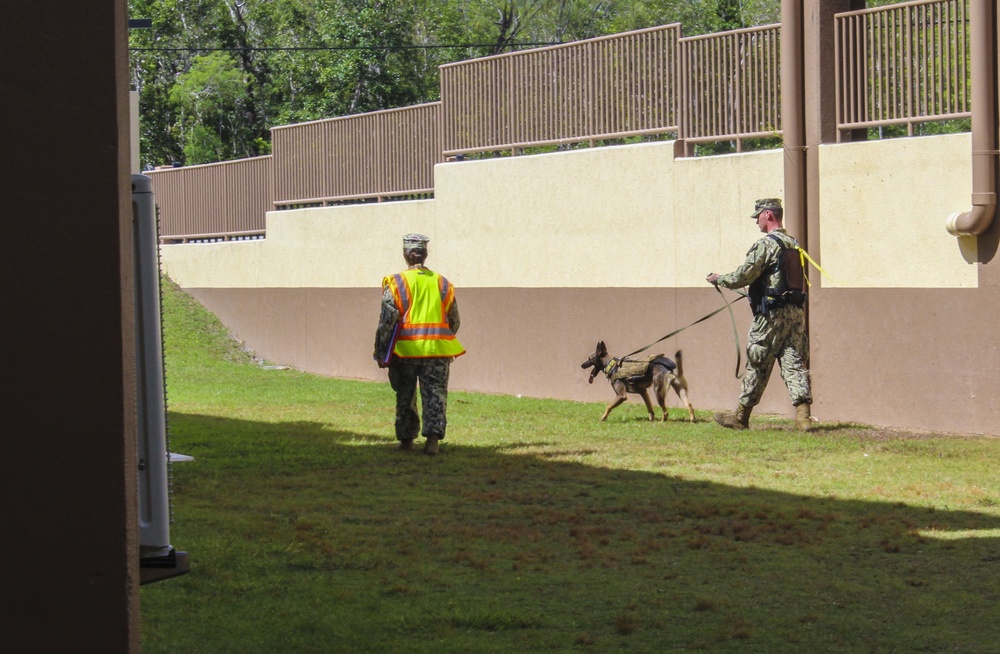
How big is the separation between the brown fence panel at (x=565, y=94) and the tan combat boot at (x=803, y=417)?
4311 millimetres

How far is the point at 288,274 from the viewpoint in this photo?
76.2 ft

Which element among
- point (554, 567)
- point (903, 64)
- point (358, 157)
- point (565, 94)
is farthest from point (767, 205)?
point (358, 157)

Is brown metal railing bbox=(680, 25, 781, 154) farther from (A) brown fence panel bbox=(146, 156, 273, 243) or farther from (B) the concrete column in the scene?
(B) the concrete column

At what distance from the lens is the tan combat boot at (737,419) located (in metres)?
13.4

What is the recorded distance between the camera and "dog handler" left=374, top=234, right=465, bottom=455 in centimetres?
1178

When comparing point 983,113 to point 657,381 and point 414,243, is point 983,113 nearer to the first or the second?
point 657,381

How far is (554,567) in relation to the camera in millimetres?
7203

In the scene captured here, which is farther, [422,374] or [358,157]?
[358,157]

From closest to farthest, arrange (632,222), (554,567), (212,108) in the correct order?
(554,567)
(632,222)
(212,108)

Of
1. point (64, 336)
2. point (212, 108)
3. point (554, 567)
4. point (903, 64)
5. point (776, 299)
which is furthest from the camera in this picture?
point (212, 108)

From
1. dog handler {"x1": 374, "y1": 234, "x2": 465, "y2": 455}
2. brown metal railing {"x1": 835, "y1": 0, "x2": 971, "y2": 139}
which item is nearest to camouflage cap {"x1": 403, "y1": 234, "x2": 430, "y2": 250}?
dog handler {"x1": 374, "y1": 234, "x2": 465, "y2": 455}

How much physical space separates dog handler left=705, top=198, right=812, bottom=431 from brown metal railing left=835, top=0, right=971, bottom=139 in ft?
5.24

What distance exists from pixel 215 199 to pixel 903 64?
15.7 m

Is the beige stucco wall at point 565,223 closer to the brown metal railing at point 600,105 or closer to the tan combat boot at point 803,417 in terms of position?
the brown metal railing at point 600,105
